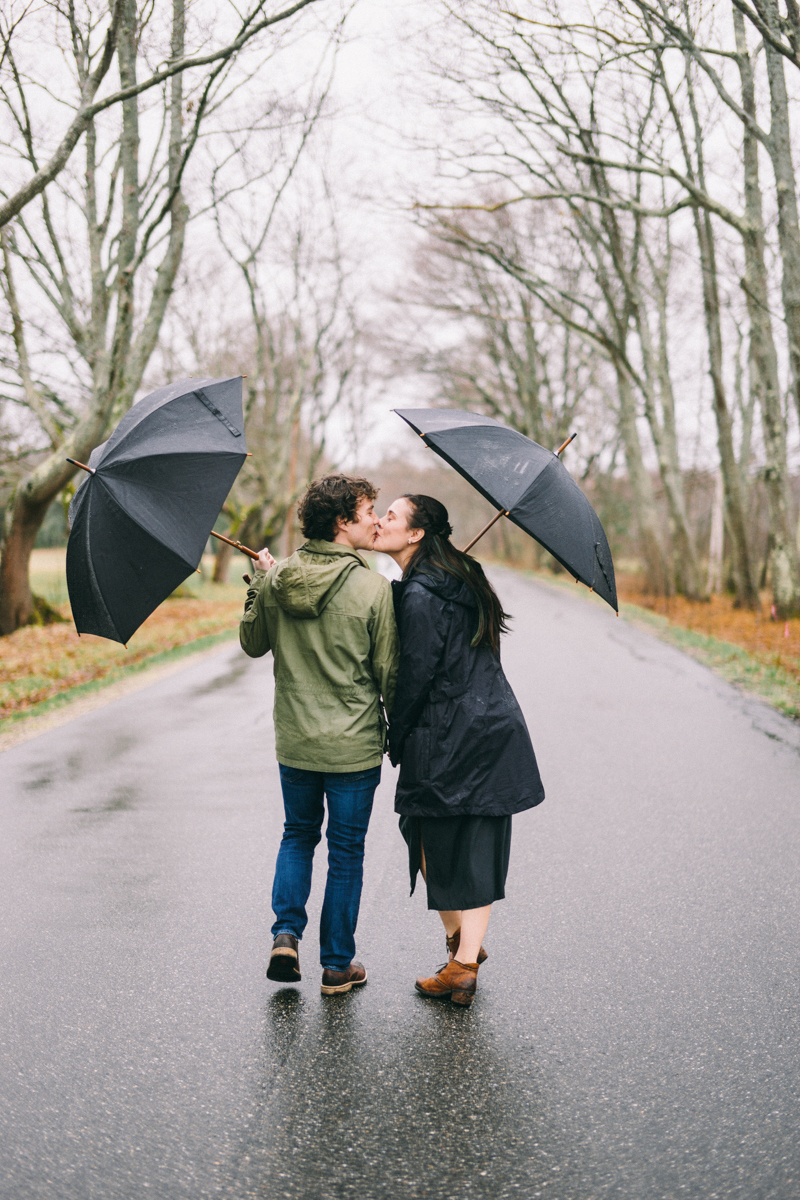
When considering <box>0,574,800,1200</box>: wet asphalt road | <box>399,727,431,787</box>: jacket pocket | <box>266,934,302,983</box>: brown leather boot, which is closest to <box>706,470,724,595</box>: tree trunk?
<box>0,574,800,1200</box>: wet asphalt road

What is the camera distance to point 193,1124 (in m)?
2.58

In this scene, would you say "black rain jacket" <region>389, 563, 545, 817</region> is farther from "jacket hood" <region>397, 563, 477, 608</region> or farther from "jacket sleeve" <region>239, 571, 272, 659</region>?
"jacket sleeve" <region>239, 571, 272, 659</region>

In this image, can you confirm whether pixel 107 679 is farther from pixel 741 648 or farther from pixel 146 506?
pixel 741 648

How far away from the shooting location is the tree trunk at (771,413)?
48.4 feet

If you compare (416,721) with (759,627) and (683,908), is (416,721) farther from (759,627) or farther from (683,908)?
(759,627)

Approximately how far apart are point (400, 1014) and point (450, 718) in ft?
3.39

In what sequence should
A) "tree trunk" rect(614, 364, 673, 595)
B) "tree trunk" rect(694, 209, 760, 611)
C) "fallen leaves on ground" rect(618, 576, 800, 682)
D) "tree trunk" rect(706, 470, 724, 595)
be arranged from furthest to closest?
"tree trunk" rect(706, 470, 724, 595)
"tree trunk" rect(614, 364, 673, 595)
"tree trunk" rect(694, 209, 760, 611)
"fallen leaves on ground" rect(618, 576, 800, 682)

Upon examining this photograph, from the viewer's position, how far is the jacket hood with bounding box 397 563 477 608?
326 centimetres

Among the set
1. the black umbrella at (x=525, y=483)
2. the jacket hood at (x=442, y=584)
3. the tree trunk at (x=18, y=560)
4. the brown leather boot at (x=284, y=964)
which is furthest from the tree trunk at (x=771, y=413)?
the brown leather boot at (x=284, y=964)

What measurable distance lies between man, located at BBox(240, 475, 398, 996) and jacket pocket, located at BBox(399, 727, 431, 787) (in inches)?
4.7

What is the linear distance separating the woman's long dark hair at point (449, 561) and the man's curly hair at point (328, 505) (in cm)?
A: 19

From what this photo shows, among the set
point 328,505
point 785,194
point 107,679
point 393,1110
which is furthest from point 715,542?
point 393,1110

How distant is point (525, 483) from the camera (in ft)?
10.6

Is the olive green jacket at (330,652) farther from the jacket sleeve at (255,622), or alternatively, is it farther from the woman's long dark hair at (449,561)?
the woman's long dark hair at (449,561)
